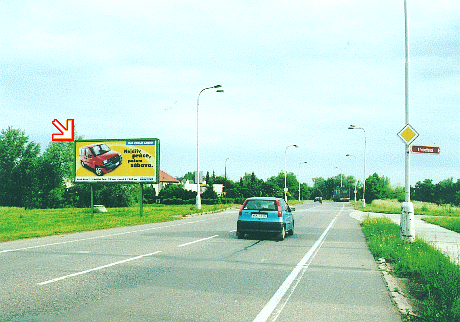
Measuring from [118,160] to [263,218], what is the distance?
17.0 meters

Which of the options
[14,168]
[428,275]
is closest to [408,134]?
[428,275]

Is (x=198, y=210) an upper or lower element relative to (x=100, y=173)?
lower

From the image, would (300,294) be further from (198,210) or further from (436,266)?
(198,210)

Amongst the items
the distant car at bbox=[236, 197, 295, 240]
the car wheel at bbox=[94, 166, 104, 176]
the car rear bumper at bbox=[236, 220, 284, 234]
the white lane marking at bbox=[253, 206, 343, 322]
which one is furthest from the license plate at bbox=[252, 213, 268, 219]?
the car wheel at bbox=[94, 166, 104, 176]

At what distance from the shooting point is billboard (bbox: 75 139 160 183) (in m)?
28.8

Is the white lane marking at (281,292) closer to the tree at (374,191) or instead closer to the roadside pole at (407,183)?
the roadside pole at (407,183)

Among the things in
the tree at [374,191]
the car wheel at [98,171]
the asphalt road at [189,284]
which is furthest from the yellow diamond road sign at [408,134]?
the tree at [374,191]

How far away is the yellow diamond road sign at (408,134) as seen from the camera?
12.6m

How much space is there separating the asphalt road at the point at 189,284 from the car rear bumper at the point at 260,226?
1837 mm

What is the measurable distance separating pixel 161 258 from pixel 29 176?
71.1 meters

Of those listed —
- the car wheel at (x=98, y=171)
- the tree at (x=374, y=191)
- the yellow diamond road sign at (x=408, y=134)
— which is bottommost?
the tree at (x=374, y=191)

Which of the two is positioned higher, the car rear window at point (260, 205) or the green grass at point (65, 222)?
the car rear window at point (260, 205)

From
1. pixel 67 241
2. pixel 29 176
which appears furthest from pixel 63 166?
pixel 67 241

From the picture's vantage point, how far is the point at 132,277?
7.79 m
